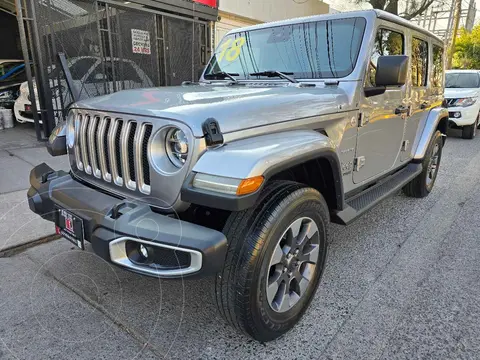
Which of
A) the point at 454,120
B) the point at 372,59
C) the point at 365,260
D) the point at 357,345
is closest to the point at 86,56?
the point at 372,59

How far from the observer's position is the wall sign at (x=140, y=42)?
7973mm

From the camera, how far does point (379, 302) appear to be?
2609 mm

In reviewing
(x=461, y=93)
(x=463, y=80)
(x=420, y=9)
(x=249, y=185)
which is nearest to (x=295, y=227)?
(x=249, y=185)

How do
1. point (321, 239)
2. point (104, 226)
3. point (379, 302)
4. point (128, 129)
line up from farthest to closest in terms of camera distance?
point (379, 302) < point (321, 239) < point (128, 129) < point (104, 226)

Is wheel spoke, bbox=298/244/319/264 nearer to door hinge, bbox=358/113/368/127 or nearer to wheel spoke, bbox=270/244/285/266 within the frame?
wheel spoke, bbox=270/244/285/266

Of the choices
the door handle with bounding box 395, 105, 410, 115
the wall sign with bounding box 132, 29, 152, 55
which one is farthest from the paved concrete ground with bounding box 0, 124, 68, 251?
the door handle with bounding box 395, 105, 410, 115

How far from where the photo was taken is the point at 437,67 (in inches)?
188

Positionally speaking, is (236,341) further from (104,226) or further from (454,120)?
(454,120)

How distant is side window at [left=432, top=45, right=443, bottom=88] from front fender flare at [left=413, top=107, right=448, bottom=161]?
0.37m

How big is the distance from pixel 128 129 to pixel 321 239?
138cm

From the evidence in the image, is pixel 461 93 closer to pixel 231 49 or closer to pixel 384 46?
pixel 384 46

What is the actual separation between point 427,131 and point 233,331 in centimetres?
339

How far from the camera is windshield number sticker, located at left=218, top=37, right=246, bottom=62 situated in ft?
11.8

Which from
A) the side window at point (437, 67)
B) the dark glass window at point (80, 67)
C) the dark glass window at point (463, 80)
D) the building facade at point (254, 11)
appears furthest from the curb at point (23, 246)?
the dark glass window at point (463, 80)
